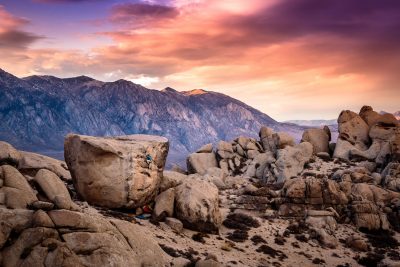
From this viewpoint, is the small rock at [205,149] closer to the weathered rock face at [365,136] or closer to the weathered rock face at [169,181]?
the weathered rock face at [365,136]

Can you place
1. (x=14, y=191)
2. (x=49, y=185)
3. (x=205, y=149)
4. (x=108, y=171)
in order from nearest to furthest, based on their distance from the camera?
(x=14, y=191), (x=49, y=185), (x=108, y=171), (x=205, y=149)

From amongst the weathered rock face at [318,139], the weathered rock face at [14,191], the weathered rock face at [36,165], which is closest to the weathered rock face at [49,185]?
the weathered rock face at [14,191]

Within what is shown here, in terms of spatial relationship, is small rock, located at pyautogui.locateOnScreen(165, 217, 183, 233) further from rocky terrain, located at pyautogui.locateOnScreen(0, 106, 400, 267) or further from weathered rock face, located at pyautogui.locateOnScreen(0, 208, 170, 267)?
weathered rock face, located at pyautogui.locateOnScreen(0, 208, 170, 267)

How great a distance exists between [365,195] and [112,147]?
43.4 meters

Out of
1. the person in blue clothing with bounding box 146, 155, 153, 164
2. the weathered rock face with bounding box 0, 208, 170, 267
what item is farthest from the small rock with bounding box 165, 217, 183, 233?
the weathered rock face with bounding box 0, 208, 170, 267

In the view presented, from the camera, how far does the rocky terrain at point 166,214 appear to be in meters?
22.1

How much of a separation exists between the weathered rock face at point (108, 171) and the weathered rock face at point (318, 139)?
6756cm

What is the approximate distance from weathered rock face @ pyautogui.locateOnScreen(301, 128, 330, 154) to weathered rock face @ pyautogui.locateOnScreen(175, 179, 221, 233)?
196 ft

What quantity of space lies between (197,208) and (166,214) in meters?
3.91

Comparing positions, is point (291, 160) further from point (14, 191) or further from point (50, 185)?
point (14, 191)

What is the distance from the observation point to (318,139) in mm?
99125

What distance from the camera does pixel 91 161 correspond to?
38531mm

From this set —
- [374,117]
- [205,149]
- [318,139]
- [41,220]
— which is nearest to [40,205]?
[41,220]

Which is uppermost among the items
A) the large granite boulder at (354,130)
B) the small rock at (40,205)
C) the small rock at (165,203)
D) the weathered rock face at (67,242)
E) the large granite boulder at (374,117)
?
the large granite boulder at (374,117)
